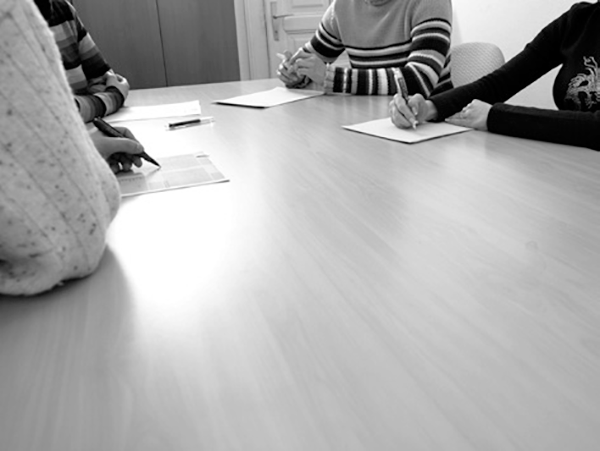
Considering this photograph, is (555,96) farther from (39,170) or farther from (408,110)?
(39,170)

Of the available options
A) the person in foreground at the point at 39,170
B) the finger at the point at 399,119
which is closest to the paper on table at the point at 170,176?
the person in foreground at the point at 39,170

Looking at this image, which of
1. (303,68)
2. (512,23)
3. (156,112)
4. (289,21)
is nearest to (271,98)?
(303,68)

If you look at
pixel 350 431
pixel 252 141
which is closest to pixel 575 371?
pixel 350 431

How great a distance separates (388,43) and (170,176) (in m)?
1.18

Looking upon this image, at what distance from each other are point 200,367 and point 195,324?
0.23 feet

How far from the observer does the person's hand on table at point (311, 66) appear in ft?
5.70

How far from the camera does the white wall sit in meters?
2.52

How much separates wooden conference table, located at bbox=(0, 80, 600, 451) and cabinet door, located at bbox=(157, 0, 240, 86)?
252 centimetres

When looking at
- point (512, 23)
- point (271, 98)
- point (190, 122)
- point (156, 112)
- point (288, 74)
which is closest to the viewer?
point (190, 122)

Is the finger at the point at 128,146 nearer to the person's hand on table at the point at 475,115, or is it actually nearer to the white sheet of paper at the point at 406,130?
the white sheet of paper at the point at 406,130

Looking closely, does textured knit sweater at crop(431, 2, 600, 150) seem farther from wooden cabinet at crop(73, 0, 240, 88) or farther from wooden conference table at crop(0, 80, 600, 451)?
wooden cabinet at crop(73, 0, 240, 88)

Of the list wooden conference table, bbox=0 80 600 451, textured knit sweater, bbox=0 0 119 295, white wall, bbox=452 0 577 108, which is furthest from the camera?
white wall, bbox=452 0 577 108

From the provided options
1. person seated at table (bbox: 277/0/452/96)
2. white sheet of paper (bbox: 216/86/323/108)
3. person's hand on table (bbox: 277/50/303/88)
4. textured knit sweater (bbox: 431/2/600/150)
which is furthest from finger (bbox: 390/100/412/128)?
person's hand on table (bbox: 277/50/303/88)

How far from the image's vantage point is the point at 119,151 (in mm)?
957
